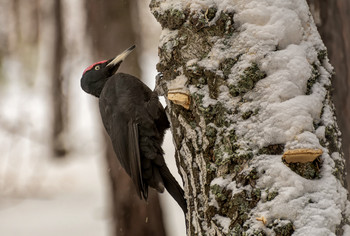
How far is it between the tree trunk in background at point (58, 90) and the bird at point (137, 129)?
636cm

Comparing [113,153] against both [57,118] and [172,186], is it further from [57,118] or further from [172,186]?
[57,118]

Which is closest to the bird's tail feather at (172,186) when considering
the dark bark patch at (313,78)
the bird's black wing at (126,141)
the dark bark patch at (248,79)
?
the bird's black wing at (126,141)

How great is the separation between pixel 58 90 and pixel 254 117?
27.0 feet

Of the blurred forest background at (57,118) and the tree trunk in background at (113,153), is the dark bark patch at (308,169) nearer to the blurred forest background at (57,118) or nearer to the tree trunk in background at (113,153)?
the tree trunk in background at (113,153)

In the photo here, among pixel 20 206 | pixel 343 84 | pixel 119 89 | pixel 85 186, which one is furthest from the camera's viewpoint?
pixel 85 186

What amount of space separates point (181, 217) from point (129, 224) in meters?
1.51

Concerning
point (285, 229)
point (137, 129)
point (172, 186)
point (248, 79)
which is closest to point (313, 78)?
point (248, 79)

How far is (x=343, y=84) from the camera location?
2.64 m

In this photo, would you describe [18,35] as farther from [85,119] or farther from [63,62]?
[85,119]

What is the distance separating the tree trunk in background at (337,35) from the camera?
2.64 meters

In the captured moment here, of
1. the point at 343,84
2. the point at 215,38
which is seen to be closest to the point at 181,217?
the point at 343,84

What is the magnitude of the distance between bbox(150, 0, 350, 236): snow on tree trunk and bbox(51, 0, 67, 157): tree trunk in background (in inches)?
294

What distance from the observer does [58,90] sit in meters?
9.64

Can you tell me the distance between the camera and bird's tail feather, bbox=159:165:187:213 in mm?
2634
